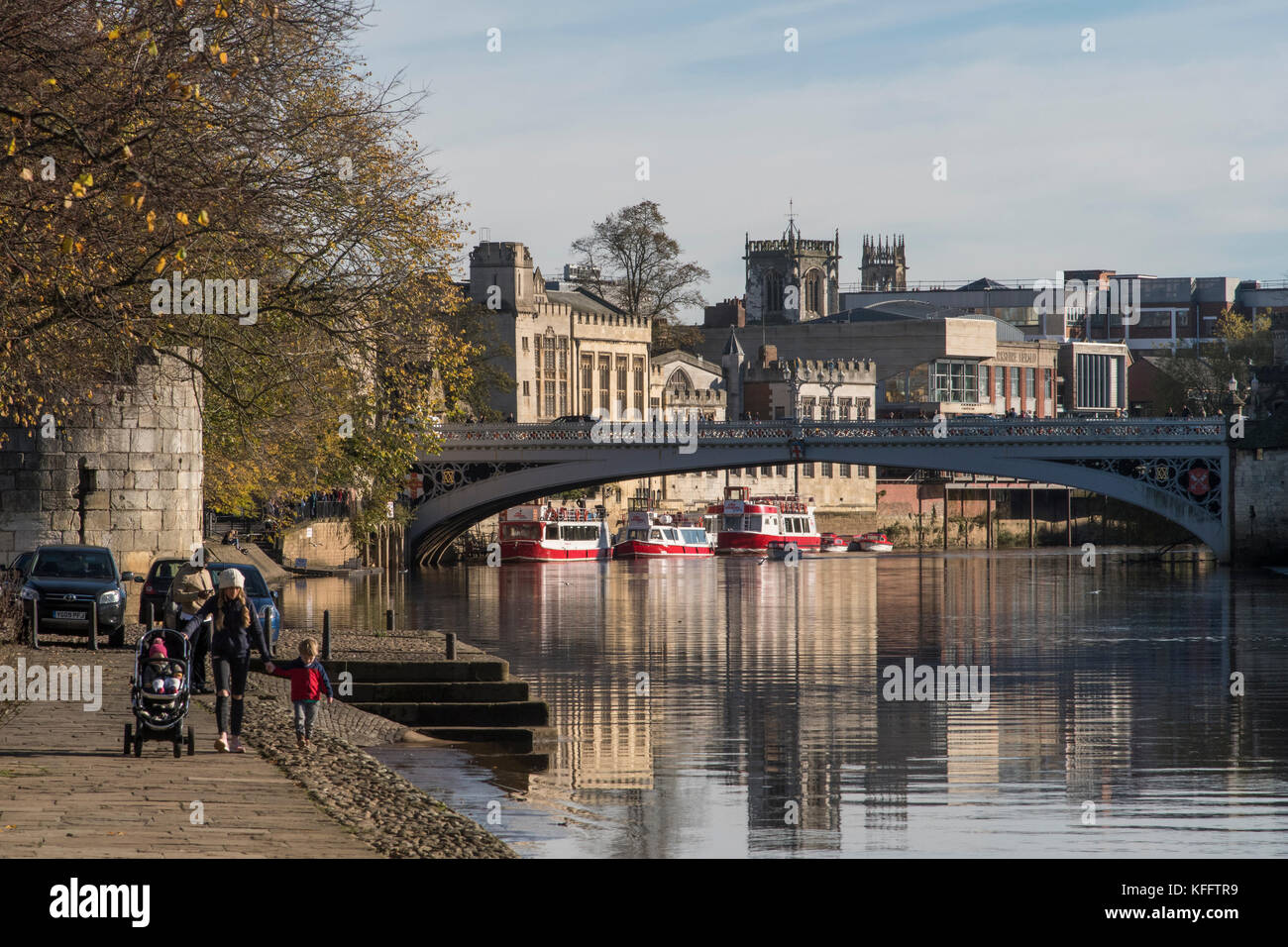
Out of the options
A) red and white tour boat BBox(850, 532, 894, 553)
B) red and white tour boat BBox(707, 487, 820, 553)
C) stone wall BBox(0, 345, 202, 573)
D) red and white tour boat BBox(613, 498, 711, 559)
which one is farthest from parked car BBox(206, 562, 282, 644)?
red and white tour boat BBox(850, 532, 894, 553)

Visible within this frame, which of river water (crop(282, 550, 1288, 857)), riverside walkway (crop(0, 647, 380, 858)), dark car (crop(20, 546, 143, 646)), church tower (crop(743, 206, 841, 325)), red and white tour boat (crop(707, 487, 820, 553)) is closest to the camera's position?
riverside walkway (crop(0, 647, 380, 858))

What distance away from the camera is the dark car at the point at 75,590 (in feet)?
89.6

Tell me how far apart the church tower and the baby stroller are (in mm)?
131032

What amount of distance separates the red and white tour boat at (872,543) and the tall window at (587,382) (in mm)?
16804

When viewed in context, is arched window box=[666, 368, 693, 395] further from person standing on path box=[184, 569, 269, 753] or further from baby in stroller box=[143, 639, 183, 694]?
baby in stroller box=[143, 639, 183, 694]

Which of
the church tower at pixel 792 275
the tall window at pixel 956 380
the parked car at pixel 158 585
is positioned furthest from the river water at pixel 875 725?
the church tower at pixel 792 275

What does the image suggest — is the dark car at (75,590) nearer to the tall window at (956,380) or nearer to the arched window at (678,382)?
the arched window at (678,382)

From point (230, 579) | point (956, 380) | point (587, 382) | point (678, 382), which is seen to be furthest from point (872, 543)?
point (230, 579)

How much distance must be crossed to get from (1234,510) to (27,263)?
61.2m

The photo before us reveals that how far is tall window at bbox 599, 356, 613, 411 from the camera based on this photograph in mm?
105812

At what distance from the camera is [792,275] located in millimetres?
152250

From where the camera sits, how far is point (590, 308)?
10569cm

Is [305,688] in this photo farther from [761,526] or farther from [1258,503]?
[761,526]
